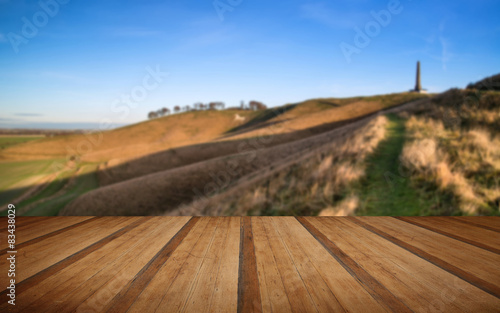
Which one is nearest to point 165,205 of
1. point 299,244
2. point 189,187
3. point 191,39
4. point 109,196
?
point 189,187

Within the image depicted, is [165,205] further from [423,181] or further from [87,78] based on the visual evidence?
[423,181]

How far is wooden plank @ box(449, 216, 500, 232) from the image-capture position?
5.01 metres

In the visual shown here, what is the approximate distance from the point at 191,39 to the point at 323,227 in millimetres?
10946

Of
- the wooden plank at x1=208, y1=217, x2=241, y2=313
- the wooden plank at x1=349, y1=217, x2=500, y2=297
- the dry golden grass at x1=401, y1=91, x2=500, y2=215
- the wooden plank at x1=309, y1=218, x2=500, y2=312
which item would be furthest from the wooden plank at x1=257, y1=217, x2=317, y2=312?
the dry golden grass at x1=401, y1=91, x2=500, y2=215

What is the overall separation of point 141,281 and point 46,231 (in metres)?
3.06

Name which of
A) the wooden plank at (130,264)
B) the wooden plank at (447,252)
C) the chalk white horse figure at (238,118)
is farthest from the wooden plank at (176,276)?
the chalk white horse figure at (238,118)

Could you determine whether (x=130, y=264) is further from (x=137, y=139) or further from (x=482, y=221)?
(x=137, y=139)

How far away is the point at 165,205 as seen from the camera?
1636 cm

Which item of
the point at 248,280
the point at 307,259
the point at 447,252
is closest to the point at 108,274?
the point at 248,280

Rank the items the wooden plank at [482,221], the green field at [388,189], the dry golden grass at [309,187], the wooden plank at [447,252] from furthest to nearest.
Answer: the dry golden grass at [309,187] → the green field at [388,189] → the wooden plank at [482,221] → the wooden plank at [447,252]

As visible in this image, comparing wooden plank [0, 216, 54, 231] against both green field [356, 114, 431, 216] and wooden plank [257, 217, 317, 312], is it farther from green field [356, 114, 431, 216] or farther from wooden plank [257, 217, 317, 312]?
green field [356, 114, 431, 216]

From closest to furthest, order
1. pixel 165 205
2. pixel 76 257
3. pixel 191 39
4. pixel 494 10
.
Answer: pixel 76 257 → pixel 494 10 → pixel 191 39 → pixel 165 205

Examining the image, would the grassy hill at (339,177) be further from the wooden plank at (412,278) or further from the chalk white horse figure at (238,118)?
the chalk white horse figure at (238,118)

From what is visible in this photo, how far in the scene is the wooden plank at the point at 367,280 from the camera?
2.29m
